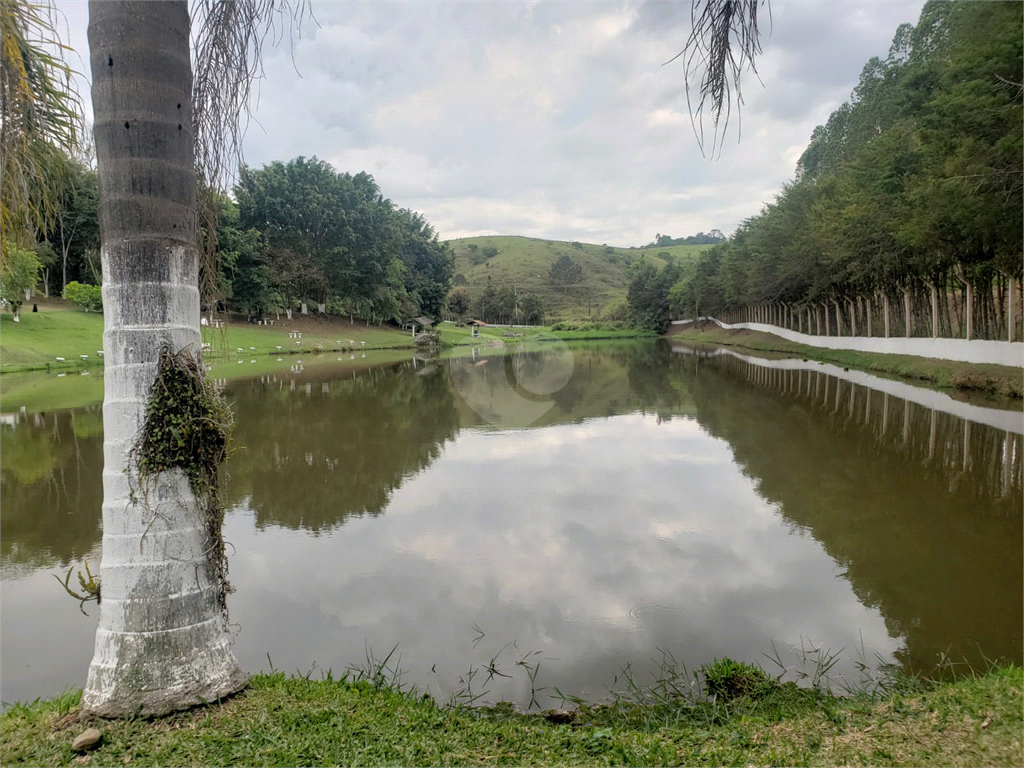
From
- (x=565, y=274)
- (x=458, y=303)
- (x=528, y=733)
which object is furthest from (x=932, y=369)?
(x=565, y=274)

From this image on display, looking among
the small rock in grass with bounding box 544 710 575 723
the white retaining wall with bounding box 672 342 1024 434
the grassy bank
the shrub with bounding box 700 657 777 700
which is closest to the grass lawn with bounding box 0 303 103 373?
the small rock in grass with bounding box 544 710 575 723

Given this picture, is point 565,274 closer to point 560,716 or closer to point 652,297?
point 652,297

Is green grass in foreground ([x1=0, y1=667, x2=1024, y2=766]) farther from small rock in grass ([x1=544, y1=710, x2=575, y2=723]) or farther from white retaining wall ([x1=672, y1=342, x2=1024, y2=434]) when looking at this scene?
white retaining wall ([x1=672, y1=342, x2=1024, y2=434])

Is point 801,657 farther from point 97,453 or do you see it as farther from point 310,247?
point 310,247

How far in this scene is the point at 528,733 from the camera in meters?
3.15

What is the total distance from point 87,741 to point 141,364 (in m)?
1.63

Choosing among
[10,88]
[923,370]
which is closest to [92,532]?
[10,88]

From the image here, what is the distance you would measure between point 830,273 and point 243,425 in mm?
31001

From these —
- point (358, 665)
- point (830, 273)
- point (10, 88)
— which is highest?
point (830, 273)

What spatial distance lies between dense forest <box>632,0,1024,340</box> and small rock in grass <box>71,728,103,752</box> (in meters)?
14.3

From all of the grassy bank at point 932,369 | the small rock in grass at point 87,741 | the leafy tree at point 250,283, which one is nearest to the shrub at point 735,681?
the small rock in grass at point 87,741

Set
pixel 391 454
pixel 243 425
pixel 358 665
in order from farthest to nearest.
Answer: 1. pixel 243 425
2. pixel 391 454
3. pixel 358 665

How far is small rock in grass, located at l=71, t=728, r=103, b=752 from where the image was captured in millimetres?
2744

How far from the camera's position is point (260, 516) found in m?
7.47
